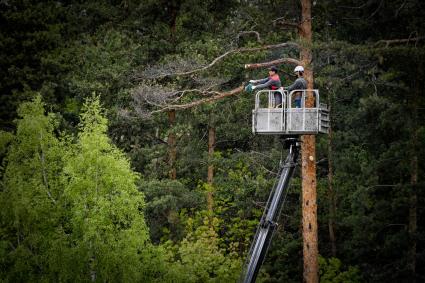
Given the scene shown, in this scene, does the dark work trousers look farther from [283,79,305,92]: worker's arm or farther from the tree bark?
the tree bark

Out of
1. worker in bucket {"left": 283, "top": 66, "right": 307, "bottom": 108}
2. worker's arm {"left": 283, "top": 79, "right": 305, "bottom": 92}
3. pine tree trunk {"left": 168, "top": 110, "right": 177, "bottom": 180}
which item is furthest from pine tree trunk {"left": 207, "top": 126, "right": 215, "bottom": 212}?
worker's arm {"left": 283, "top": 79, "right": 305, "bottom": 92}

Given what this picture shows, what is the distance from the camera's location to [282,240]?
2709 cm

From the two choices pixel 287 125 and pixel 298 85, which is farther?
pixel 298 85

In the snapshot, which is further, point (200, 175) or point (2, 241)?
point (200, 175)

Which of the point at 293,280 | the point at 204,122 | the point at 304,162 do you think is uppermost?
the point at 204,122

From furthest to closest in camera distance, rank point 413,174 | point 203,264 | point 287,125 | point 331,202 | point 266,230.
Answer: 1. point 331,202
2. point 203,264
3. point 413,174
4. point 287,125
5. point 266,230

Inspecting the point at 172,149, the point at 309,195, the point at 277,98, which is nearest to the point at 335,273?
the point at 172,149

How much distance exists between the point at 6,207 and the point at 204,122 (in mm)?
9046

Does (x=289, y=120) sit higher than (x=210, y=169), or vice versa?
(x=289, y=120)

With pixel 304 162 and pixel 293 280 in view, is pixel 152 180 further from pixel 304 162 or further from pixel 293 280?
pixel 304 162

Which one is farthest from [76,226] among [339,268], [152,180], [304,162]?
[339,268]

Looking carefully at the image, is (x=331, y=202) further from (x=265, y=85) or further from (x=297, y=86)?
(x=265, y=85)

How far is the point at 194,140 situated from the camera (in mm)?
30078

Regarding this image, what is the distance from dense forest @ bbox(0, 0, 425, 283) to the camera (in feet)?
70.5
